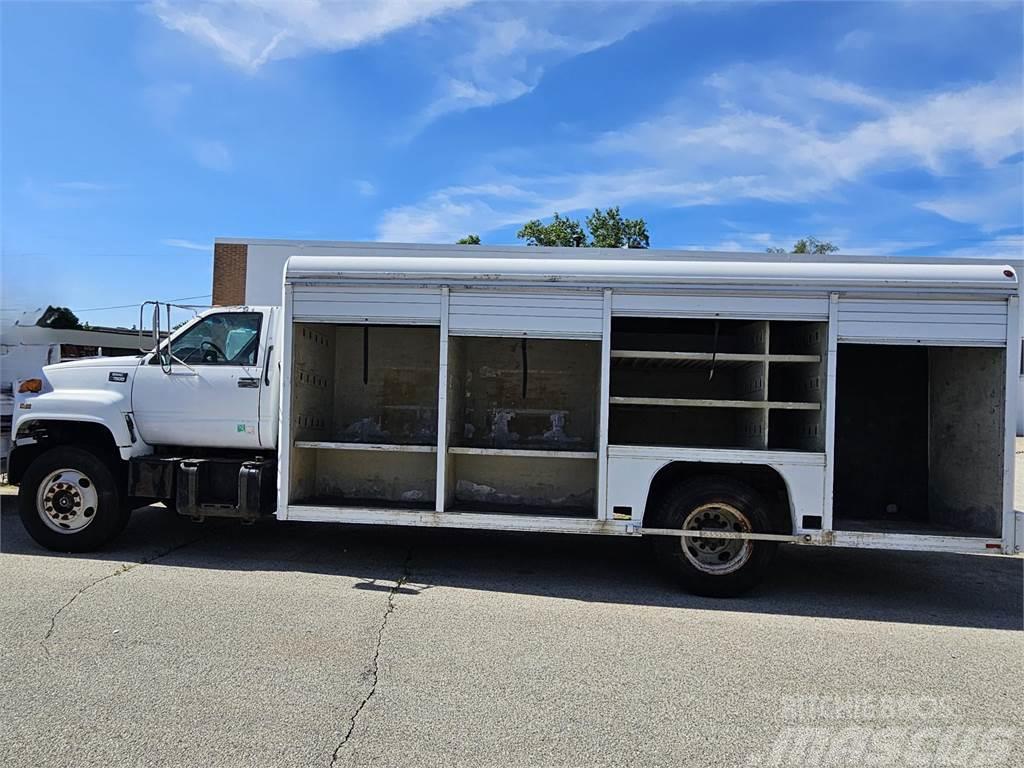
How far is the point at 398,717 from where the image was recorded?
3.66 metres

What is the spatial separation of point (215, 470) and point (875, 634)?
5.76 meters

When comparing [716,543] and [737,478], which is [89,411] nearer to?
[716,543]

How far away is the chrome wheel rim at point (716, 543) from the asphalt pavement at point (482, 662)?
0.32 m

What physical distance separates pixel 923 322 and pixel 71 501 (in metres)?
7.86

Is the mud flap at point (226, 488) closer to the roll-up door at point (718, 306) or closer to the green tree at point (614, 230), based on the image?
the roll-up door at point (718, 306)

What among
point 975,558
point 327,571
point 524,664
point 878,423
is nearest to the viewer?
point 524,664

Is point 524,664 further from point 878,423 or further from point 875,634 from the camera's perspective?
point 878,423

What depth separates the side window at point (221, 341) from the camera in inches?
268

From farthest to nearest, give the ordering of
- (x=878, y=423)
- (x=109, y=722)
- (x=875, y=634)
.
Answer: (x=878, y=423)
(x=875, y=634)
(x=109, y=722)

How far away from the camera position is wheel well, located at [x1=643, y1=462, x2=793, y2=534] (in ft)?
19.9

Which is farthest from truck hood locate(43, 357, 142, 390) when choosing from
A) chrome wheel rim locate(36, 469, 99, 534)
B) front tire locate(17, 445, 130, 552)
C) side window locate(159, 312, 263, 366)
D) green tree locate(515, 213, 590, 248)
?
green tree locate(515, 213, 590, 248)

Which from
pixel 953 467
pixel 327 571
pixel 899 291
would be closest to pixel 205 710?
pixel 327 571

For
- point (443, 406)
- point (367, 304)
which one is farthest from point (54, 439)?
point (443, 406)

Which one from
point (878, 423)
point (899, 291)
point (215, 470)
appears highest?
point (899, 291)
